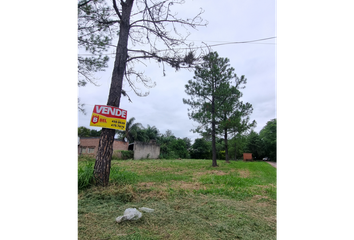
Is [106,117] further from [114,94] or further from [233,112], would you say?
[233,112]

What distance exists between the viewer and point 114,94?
4.89 metres

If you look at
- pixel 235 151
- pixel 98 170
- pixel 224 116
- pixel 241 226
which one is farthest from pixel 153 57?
pixel 235 151

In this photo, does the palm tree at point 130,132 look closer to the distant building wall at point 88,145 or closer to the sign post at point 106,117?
the distant building wall at point 88,145

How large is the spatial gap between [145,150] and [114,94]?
1884 cm

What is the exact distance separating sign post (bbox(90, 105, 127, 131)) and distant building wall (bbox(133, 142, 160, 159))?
58.6ft

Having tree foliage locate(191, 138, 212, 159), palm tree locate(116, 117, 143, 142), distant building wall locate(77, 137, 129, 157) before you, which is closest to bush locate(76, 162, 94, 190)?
distant building wall locate(77, 137, 129, 157)

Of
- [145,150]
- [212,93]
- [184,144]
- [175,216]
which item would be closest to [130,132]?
[145,150]

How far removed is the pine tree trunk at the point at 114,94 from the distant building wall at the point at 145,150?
701 inches

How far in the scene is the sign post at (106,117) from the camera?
15.1 ft

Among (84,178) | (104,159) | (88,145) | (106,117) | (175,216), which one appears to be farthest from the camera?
(88,145)
